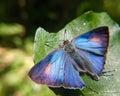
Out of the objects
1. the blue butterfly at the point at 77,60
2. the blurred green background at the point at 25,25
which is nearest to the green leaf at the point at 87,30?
the blue butterfly at the point at 77,60

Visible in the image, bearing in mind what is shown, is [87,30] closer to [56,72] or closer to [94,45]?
[94,45]

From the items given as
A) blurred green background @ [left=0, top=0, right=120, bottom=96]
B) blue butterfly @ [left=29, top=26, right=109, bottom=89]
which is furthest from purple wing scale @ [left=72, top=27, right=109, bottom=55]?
blurred green background @ [left=0, top=0, right=120, bottom=96]

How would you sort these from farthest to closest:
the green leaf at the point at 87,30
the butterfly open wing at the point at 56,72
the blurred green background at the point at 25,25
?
the blurred green background at the point at 25,25, the green leaf at the point at 87,30, the butterfly open wing at the point at 56,72

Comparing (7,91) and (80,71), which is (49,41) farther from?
(7,91)

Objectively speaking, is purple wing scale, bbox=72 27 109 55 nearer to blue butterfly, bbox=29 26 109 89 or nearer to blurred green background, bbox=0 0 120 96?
blue butterfly, bbox=29 26 109 89

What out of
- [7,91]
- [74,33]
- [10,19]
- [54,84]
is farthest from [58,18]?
[54,84]

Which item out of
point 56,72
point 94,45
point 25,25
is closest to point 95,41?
point 94,45

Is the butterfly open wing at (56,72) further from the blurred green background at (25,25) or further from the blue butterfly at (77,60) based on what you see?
the blurred green background at (25,25)

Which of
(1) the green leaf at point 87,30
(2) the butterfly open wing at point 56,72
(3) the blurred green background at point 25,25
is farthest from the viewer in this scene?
(3) the blurred green background at point 25,25
